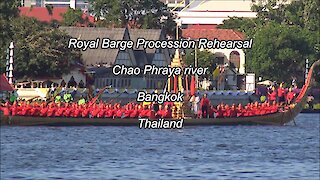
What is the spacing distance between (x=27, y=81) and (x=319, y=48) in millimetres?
37913

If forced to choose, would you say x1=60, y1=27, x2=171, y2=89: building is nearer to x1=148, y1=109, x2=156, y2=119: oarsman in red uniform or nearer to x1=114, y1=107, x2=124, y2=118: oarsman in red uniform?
x1=114, y1=107, x2=124, y2=118: oarsman in red uniform

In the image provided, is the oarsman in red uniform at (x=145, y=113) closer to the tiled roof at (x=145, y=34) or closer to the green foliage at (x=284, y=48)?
the tiled roof at (x=145, y=34)

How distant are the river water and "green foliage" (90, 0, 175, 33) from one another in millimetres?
47290

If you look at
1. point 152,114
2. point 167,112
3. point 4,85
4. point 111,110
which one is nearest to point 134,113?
point 111,110

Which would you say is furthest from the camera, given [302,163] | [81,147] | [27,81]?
[27,81]

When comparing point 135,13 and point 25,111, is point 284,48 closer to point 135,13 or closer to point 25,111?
point 135,13

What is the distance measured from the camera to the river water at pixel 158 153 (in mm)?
41312

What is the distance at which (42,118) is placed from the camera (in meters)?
66.6

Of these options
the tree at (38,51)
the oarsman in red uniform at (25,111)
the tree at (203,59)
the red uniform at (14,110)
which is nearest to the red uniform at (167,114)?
the oarsman in red uniform at (25,111)

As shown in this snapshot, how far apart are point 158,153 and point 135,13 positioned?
230 ft

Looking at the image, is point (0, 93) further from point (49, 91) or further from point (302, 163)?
point (302, 163)

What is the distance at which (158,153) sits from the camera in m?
49.9

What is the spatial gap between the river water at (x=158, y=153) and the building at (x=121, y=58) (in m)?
29.9

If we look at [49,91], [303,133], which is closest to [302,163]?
[303,133]
